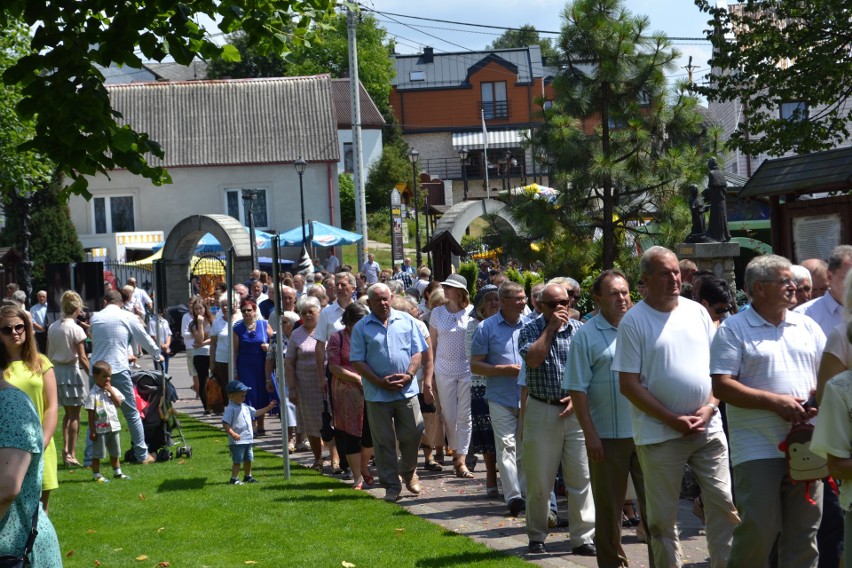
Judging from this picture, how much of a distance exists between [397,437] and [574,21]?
31.9 feet

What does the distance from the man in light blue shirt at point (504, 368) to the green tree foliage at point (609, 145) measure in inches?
352

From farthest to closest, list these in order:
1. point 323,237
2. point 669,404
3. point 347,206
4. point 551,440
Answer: point 347,206, point 323,237, point 551,440, point 669,404

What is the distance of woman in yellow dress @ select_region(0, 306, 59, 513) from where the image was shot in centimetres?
749

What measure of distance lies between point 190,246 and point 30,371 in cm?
2698

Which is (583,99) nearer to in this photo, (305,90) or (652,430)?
(652,430)

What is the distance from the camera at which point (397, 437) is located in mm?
11969

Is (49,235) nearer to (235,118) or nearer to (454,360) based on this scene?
(235,118)

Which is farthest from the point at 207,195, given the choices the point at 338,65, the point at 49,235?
the point at 338,65

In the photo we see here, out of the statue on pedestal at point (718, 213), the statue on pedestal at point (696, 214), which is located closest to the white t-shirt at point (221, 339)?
the statue on pedestal at point (696, 214)

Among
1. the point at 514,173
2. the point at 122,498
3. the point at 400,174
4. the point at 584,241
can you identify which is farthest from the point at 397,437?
the point at 514,173

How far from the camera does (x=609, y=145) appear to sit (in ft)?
64.5

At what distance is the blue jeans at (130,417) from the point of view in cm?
1463

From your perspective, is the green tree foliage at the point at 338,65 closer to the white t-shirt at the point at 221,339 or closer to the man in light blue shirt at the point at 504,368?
the white t-shirt at the point at 221,339

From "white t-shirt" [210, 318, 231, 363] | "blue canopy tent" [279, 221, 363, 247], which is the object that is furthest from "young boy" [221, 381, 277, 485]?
"blue canopy tent" [279, 221, 363, 247]
